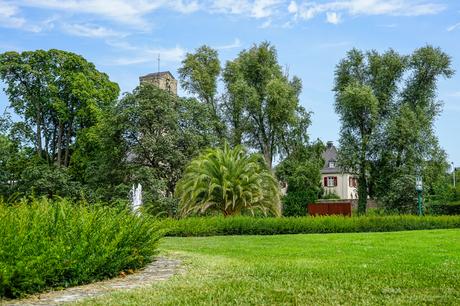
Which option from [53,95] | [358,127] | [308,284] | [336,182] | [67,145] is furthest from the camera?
[336,182]

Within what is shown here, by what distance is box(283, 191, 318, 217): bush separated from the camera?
38.5 m

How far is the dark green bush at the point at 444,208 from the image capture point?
107 ft

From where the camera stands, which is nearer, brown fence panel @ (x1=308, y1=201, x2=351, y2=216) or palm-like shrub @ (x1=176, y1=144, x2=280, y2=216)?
palm-like shrub @ (x1=176, y1=144, x2=280, y2=216)

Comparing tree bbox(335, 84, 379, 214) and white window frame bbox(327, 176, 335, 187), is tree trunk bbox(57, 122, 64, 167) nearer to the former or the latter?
tree bbox(335, 84, 379, 214)

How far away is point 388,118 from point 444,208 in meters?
8.52

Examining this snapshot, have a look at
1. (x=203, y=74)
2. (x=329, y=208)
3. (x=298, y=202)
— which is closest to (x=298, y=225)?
(x=329, y=208)

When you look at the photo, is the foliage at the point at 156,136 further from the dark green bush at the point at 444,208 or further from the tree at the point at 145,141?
the dark green bush at the point at 444,208

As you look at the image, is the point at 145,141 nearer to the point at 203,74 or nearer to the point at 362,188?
the point at 203,74

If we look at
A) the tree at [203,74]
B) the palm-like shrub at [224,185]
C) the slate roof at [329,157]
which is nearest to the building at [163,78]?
the tree at [203,74]

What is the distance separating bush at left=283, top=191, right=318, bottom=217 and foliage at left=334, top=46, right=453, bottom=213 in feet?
11.1

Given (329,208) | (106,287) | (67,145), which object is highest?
(67,145)

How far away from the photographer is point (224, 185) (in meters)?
22.6

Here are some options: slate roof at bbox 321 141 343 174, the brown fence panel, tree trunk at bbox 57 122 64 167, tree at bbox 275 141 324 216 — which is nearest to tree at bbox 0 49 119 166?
tree trunk at bbox 57 122 64 167

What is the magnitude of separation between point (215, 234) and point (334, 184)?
4716 centimetres
